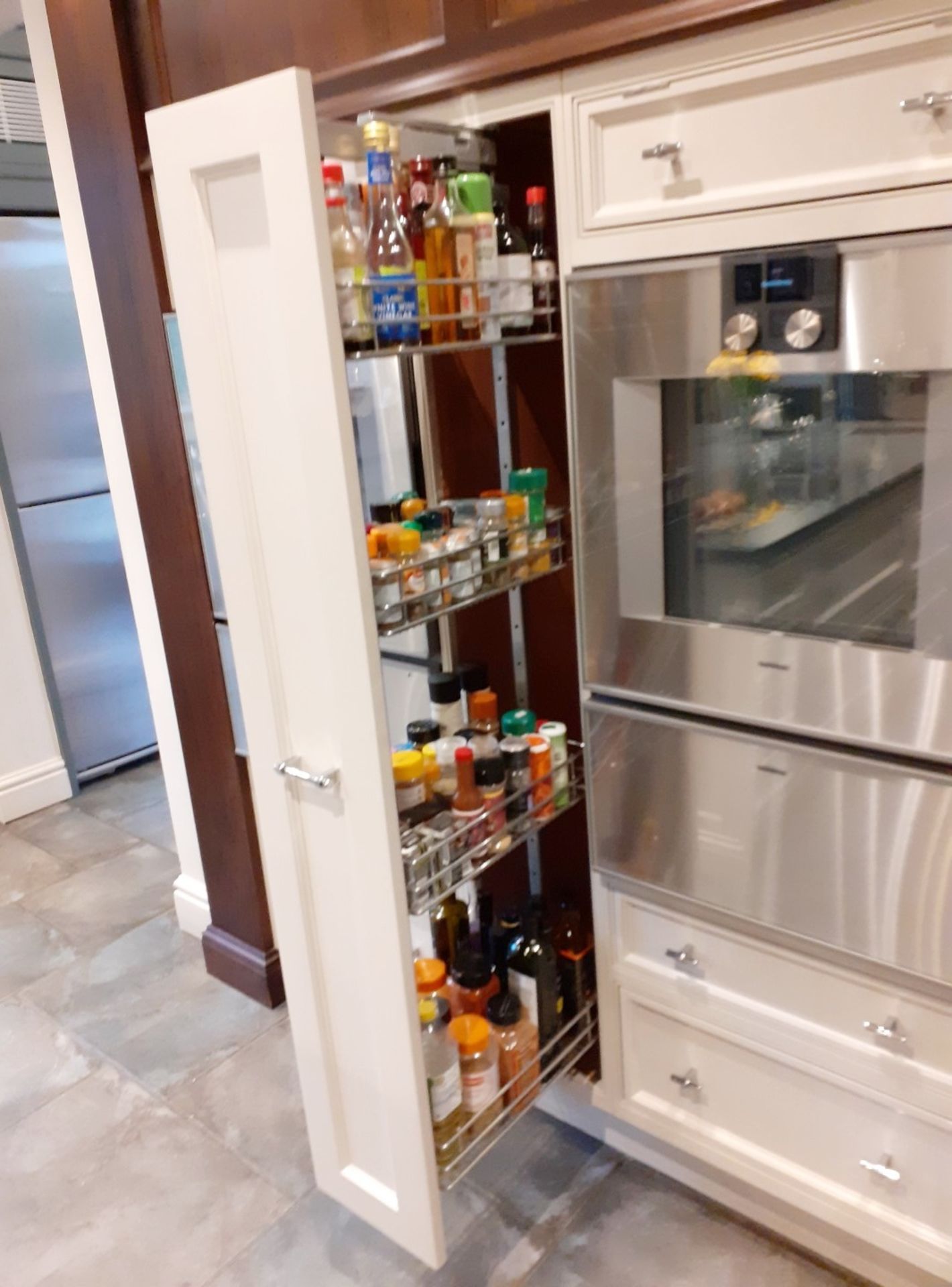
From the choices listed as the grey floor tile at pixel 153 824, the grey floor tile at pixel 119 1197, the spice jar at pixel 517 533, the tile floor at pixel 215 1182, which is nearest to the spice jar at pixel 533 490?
the spice jar at pixel 517 533

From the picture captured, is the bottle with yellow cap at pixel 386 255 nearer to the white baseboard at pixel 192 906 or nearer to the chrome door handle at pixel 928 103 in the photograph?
the chrome door handle at pixel 928 103

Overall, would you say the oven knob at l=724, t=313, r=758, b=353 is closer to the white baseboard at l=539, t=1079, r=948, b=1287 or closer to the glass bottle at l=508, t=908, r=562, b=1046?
the glass bottle at l=508, t=908, r=562, b=1046

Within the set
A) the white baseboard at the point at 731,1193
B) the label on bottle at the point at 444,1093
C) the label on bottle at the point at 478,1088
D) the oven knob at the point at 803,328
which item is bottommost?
the white baseboard at the point at 731,1193

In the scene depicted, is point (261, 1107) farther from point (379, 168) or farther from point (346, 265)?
point (379, 168)

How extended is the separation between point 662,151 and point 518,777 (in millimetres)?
850

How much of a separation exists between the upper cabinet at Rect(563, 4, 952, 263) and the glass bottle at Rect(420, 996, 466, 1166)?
3.54 feet

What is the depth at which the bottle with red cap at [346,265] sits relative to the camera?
3.50 ft

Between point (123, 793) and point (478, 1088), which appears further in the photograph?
point (123, 793)

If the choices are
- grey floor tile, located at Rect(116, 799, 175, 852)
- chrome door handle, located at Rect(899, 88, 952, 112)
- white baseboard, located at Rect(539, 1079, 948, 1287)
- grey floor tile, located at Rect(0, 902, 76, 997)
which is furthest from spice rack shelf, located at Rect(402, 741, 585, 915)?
grey floor tile, located at Rect(116, 799, 175, 852)

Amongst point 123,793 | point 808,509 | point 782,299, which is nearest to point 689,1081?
point 808,509

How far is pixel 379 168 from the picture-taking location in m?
1.11

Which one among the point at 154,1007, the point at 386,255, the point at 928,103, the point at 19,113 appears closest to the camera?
the point at 928,103

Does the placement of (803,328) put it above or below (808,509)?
A: above

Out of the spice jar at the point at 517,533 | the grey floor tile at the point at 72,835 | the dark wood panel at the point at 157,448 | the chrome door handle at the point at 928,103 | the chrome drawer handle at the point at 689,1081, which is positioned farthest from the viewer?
the grey floor tile at the point at 72,835
